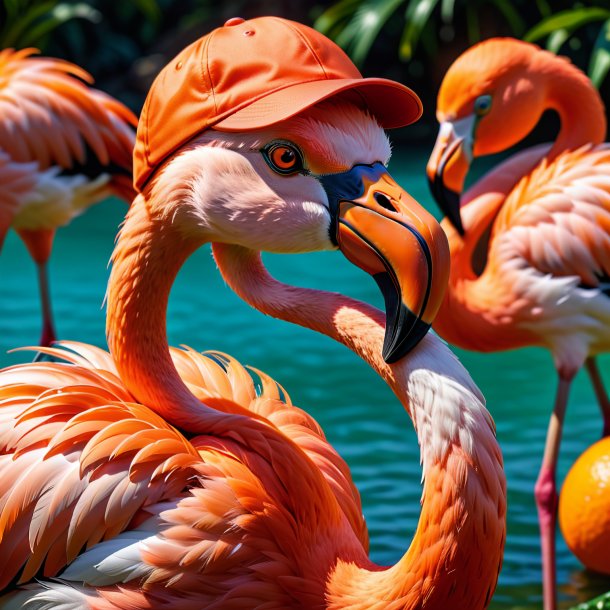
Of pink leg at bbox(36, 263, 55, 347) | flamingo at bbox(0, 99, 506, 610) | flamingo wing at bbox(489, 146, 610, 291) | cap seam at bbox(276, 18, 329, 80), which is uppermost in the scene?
cap seam at bbox(276, 18, 329, 80)

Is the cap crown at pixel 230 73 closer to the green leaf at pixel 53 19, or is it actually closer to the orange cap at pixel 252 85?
the orange cap at pixel 252 85

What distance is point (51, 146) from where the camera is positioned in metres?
4.26

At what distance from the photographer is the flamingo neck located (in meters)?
1.55

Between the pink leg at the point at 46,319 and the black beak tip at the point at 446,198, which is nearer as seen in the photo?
the black beak tip at the point at 446,198

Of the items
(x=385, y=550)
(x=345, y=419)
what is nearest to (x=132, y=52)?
(x=345, y=419)

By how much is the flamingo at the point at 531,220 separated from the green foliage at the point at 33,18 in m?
6.08

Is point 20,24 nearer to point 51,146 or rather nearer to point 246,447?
point 51,146

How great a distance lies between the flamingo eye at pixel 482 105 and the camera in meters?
3.38

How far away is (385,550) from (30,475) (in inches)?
71.0

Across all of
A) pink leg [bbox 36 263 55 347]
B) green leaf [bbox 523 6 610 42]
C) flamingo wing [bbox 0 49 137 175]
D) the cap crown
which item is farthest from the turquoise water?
green leaf [bbox 523 6 610 42]

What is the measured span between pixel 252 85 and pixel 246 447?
1.93ft

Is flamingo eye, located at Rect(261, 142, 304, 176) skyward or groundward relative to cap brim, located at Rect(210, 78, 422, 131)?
groundward

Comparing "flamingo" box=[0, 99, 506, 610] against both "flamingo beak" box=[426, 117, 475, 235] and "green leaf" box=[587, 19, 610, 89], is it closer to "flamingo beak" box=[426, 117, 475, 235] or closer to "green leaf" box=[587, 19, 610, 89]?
"flamingo beak" box=[426, 117, 475, 235]

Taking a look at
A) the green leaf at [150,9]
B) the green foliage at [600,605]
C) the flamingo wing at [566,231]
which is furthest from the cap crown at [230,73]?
the green leaf at [150,9]
